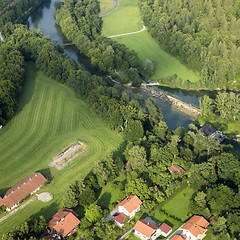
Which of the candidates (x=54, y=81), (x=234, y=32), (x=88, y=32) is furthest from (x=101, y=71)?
(x=234, y=32)

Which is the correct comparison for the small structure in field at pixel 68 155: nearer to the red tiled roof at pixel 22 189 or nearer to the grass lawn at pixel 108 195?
the red tiled roof at pixel 22 189

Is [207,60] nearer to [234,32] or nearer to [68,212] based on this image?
[234,32]

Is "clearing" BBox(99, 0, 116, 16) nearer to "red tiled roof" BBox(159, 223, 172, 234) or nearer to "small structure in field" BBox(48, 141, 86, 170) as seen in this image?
"small structure in field" BBox(48, 141, 86, 170)

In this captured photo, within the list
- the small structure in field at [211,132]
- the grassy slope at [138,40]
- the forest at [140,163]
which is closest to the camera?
the forest at [140,163]

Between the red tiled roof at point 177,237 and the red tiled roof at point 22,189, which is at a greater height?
the red tiled roof at point 22,189

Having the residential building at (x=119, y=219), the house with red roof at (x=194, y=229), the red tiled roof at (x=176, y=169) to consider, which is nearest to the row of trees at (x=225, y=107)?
the red tiled roof at (x=176, y=169)

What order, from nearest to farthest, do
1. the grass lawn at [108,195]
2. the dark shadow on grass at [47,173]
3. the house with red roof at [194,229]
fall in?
1. the house with red roof at [194,229]
2. the grass lawn at [108,195]
3. the dark shadow on grass at [47,173]

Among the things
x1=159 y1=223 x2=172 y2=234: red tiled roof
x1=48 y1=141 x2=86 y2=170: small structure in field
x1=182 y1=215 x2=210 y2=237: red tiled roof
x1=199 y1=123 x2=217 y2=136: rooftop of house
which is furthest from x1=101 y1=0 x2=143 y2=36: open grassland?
x1=159 y1=223 x2=172 y2=234: red tiled roof
